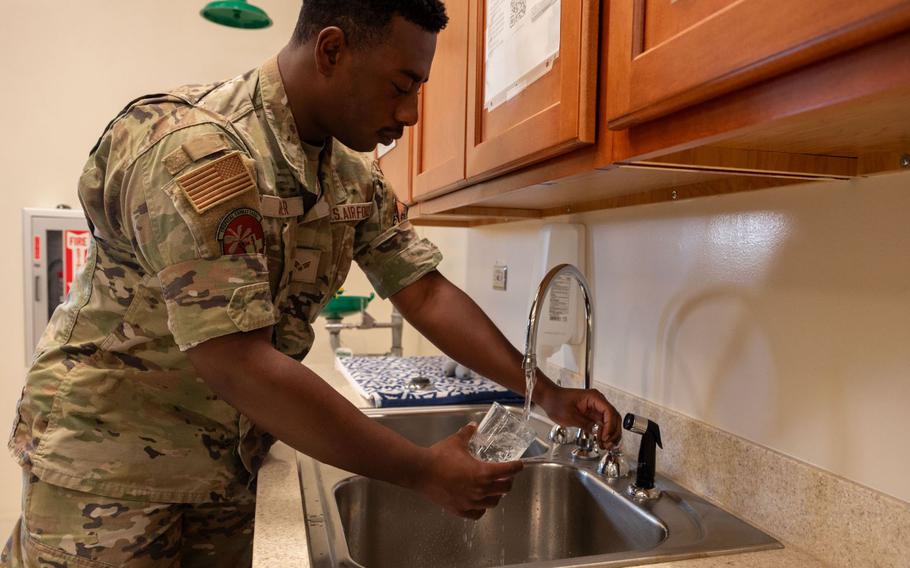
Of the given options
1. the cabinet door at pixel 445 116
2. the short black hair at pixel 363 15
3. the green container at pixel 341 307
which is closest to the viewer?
the short black hair at pixel 363 15

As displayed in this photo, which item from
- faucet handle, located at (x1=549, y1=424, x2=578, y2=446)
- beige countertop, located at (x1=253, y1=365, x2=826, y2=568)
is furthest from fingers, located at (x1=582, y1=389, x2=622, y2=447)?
beige countertop, located at (x1=253, y1=365, x2=826, y2=568)

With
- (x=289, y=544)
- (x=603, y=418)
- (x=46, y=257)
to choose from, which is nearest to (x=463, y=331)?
(x=603, y=418)

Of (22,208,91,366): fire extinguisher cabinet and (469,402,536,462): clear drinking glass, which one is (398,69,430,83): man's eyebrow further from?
(22,208,91,366): fire extinguisher cabinet

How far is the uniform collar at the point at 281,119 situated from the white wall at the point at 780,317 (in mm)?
631

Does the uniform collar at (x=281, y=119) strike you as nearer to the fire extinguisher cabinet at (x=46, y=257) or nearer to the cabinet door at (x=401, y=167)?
the cabinet door at (x=401, y=167)

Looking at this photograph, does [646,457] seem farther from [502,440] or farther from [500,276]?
[500,276]

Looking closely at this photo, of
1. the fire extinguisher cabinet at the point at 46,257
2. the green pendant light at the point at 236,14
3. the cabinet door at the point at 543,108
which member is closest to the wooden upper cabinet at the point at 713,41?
the cabinet door at the point at 543,108

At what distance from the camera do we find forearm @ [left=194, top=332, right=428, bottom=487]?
2.43 feet

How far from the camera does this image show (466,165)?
1.21m

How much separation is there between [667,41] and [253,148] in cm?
52

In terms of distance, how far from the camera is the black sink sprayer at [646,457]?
0.98 m

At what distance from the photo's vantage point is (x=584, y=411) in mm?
1073

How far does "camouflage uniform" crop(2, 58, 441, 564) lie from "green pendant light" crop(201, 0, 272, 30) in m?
1.33

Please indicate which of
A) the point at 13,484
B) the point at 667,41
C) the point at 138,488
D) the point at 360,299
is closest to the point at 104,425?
the point at 138,488
